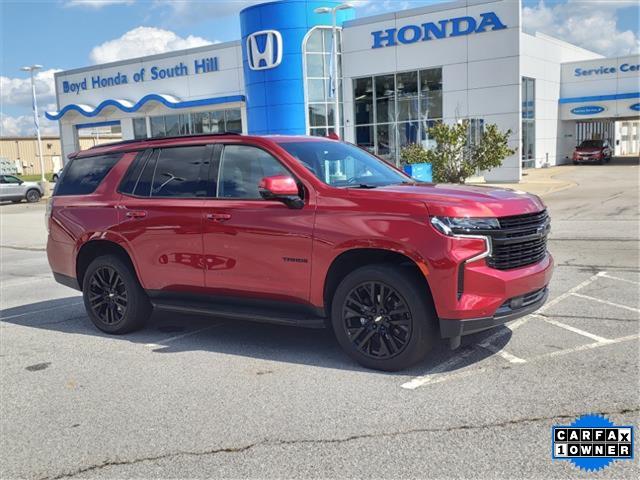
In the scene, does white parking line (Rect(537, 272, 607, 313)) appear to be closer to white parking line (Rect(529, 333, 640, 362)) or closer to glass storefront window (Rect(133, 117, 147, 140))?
white parking line (Rect(529, 333, 640, 362))

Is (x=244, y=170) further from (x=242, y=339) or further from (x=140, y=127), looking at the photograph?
(x=140, y=127)

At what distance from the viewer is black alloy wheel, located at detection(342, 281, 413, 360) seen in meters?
4.74

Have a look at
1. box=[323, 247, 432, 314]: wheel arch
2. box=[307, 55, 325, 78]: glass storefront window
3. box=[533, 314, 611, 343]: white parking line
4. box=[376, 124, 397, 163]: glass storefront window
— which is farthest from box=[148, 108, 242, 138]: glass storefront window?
box=[323, 247, 432, 314]: wheel arch

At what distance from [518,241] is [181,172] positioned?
10.6 feet

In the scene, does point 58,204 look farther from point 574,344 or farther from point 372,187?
point 574,344

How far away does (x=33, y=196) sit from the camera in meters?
34.9

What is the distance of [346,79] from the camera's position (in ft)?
107

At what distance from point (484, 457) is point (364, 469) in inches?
27.1

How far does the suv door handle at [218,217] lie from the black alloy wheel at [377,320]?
1.35m

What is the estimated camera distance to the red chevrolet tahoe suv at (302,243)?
14.9ft

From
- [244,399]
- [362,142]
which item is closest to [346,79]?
[362,142]

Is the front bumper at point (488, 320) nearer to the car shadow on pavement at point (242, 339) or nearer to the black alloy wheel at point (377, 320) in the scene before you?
the black alloy wheel at point (377, 320)

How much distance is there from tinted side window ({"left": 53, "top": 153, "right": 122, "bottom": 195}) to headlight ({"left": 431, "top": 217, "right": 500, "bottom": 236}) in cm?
376

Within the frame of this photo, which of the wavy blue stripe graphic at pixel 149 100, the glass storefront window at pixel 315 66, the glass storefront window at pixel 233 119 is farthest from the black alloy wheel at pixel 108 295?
the glass storefront window at pixel 233 119
